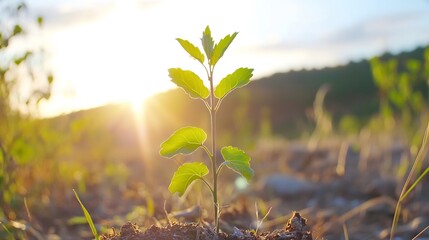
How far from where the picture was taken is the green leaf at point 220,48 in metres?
1.29

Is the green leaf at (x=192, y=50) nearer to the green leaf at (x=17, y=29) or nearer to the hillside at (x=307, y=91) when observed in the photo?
the green leaf at (x=17, y=29)

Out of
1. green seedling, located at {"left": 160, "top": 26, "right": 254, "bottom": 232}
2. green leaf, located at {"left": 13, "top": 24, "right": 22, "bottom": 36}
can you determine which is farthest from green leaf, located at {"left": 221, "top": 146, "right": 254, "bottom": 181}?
green leaf, located at {"left": 13, "top": 24, "right": 22, "bottom": 36}

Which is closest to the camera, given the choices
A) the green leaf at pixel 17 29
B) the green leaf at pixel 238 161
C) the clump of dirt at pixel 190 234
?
the green leaf at pixel 238 161

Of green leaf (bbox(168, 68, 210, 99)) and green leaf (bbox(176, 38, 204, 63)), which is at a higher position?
green leaf (bbox(176, 38, 204, 63))

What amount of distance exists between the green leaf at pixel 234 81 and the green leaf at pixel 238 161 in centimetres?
13

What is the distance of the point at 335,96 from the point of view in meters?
33.5

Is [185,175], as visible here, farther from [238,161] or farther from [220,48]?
[220,48]

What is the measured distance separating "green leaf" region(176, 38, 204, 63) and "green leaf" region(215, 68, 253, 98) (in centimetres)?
7

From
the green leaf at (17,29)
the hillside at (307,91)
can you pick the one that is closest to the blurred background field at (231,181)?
the green leaf at (17,29)

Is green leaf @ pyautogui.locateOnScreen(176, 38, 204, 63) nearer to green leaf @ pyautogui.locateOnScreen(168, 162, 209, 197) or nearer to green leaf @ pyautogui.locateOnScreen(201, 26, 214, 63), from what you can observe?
green leaf @ pyautogui.locateOnScreen(201, 26, 214, 63)

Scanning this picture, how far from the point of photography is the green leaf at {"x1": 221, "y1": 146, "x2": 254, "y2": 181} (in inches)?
50.1

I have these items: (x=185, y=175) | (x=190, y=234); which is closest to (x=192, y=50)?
(x=185, y=175)

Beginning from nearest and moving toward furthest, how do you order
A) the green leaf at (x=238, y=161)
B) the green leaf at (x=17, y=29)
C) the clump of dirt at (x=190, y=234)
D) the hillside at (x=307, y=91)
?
the green leaf at (x=238, y=161) → the clump of dirt at (x=190, y=234) → the green leaf at (x=17, y=29) → the hillside at (x=307, y=91)

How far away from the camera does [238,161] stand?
1298mm
